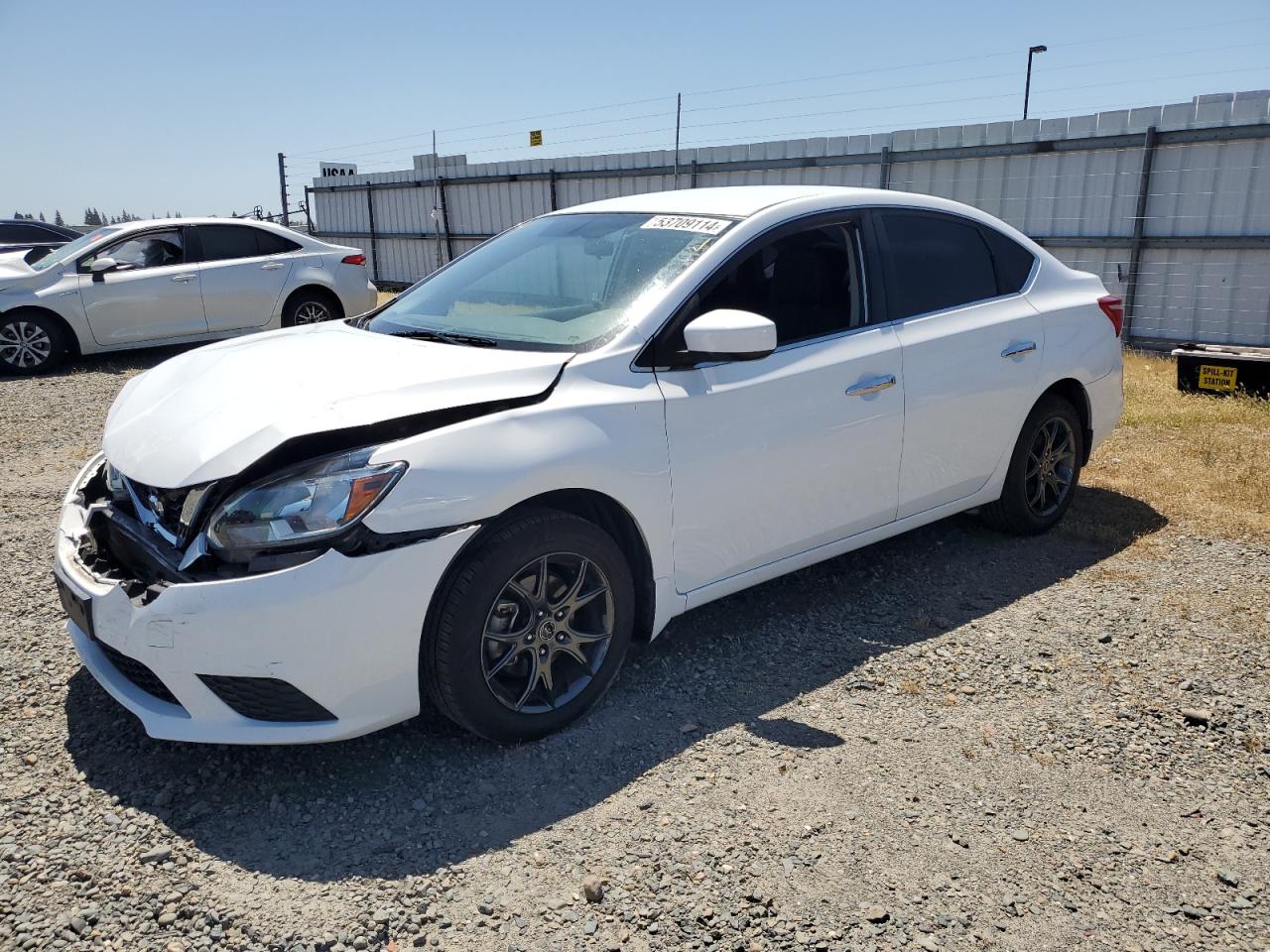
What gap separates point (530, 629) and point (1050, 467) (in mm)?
3145

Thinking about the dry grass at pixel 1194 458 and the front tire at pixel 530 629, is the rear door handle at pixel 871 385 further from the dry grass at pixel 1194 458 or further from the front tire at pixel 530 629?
the dry grass at pixel 1194 458

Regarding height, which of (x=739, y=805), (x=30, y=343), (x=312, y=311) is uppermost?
(x=312, y=311)

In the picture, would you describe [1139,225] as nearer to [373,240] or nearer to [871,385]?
[871,385]

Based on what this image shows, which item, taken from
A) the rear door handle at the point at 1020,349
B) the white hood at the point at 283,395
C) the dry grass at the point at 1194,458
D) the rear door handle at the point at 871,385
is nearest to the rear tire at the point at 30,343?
the white hood at the point at 283,395

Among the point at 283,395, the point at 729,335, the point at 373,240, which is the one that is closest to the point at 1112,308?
the point at 729,335

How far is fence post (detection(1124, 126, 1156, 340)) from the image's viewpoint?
10.4 metres

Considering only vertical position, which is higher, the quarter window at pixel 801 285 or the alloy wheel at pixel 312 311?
the quarter window at pixel 801 285

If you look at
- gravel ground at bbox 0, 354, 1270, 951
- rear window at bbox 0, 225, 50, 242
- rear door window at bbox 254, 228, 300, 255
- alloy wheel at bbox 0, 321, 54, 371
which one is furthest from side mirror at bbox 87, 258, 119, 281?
rear window at bbox 0, 225, 50, 242

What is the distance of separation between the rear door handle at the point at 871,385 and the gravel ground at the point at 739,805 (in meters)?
0.97

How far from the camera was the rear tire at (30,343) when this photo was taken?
31.9ft

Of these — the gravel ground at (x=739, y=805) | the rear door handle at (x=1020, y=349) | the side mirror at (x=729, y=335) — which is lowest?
the gravel ground at (x=739, y=805)

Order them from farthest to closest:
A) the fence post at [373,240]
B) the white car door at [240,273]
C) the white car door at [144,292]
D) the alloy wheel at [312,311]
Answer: the fence post at [373,240]
the alloy wheel at [312,311]
the white car door at [240,273]
the white car door at [144,292]

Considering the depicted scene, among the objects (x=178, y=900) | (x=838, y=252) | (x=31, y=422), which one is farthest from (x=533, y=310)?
(x=31, y=422)

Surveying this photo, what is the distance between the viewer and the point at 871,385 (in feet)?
12.7
